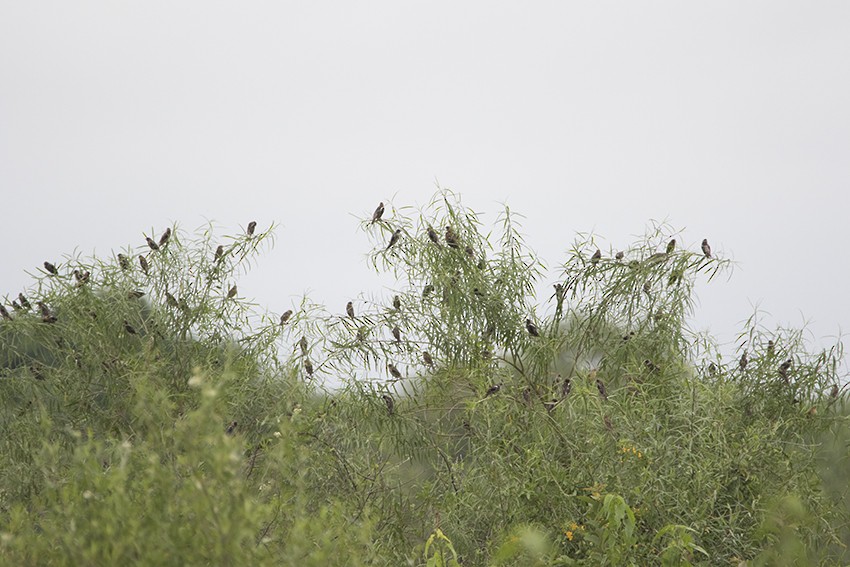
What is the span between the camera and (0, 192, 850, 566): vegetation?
5711 millimetres

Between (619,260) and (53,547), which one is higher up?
(619,260)

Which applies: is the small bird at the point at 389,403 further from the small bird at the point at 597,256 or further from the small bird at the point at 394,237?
the small bird at the point at 597,256

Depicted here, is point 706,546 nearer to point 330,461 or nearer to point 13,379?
point 330,461

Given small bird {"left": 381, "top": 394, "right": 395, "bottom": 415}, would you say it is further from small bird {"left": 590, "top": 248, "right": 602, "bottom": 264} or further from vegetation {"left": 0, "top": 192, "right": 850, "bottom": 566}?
small bird {"left": 590, "top": 248, "right": 602, "bottom": 264}

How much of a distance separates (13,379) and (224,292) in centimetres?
182

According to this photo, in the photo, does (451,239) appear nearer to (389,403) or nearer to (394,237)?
(394,237)

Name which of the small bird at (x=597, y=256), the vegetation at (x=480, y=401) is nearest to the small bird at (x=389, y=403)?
the vegetation at (x=480, y=401)

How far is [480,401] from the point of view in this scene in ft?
19.2

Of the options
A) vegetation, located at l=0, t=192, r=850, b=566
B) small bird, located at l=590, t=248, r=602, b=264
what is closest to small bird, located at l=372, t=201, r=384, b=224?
vegetation, located at l=0, t=192, r=850, b=566

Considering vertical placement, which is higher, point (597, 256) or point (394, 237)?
point (394, 237)

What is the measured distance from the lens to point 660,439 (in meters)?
5.84

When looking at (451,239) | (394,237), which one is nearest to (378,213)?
(394,237)

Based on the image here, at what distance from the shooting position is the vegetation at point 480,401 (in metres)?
5.71

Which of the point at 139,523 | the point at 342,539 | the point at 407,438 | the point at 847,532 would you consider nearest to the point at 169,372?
the point at 407,438
